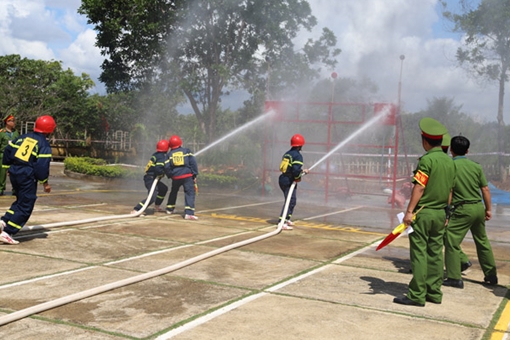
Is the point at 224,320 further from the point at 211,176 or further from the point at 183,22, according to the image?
the point at 183,22

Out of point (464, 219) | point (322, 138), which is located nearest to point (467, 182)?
point (464, 219)

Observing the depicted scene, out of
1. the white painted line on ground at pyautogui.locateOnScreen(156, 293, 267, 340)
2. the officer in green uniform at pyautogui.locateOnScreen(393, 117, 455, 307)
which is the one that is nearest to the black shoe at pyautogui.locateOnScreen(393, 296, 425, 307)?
the officer in green uniform at pyautogui.locateOnScreen(393, 117, 455, 307)

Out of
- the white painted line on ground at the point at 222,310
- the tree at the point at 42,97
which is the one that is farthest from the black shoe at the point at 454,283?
the tree at the point at 42,97

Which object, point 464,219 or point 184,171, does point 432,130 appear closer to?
point 464,219

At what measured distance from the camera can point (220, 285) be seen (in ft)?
18.7

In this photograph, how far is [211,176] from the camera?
19156 millimetres

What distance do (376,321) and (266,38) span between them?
20718 mm

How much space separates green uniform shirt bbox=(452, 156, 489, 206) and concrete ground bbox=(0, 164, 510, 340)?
95 cm

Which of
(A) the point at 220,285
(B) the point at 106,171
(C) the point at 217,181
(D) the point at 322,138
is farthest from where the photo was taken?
(D) the point at 322,138

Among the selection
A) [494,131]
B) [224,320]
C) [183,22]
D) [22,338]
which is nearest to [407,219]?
[224,320]

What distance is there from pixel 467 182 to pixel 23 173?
17.2ft

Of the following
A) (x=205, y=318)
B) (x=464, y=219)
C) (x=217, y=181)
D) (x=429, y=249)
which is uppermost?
(x=464, y=219)

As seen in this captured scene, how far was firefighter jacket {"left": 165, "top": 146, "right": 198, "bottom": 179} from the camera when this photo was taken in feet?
35.7

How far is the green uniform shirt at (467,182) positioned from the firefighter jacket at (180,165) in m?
5.67
